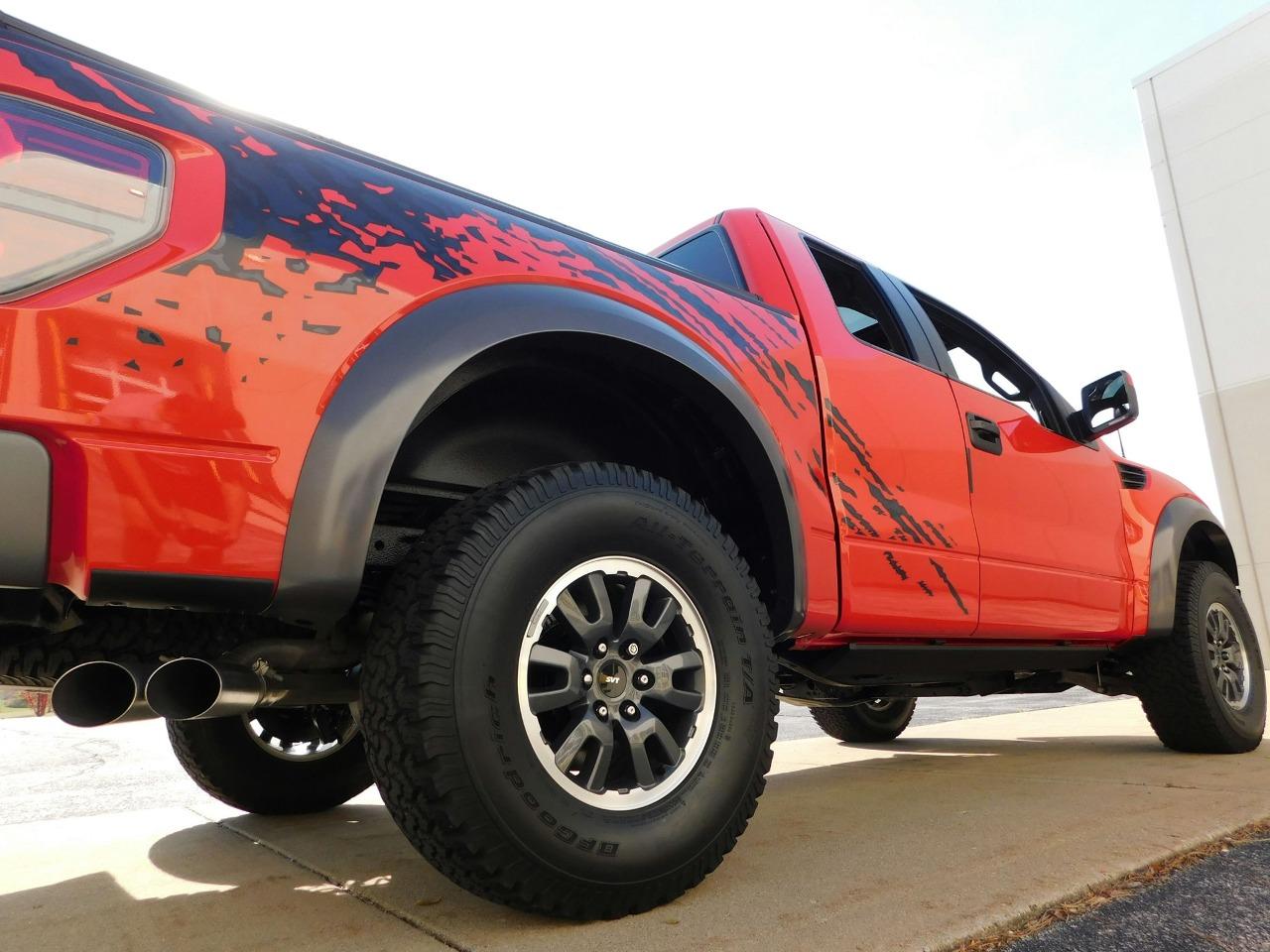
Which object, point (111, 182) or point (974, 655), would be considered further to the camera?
point (974, 655)

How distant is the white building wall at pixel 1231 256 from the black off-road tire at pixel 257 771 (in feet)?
48.3

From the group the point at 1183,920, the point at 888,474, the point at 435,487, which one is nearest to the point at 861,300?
the point at 888,474

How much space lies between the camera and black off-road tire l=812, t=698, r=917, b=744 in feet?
17.0

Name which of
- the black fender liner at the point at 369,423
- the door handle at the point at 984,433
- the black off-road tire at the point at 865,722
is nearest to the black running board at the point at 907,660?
the door handle at the point at 984,433

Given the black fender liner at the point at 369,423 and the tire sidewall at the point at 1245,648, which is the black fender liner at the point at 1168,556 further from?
the black fender liner at the point at 369,423

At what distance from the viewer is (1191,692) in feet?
12.6

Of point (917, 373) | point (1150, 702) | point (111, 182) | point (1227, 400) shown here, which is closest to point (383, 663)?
point (111, 182)

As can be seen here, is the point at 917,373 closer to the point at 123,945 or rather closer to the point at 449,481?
the point at 449,481

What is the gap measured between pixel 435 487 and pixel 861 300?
1.96 m

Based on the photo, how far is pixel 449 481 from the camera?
2.02 m

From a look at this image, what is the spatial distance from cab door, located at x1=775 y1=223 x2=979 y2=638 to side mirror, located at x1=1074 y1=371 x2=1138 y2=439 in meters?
1.16

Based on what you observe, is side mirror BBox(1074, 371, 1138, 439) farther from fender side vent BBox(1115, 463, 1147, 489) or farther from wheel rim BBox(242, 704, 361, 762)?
wheel rim BBox(242, 704, 361, 762)

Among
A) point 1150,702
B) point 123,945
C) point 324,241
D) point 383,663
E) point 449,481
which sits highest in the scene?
point 324,241

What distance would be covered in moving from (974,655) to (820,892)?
1408 mm
